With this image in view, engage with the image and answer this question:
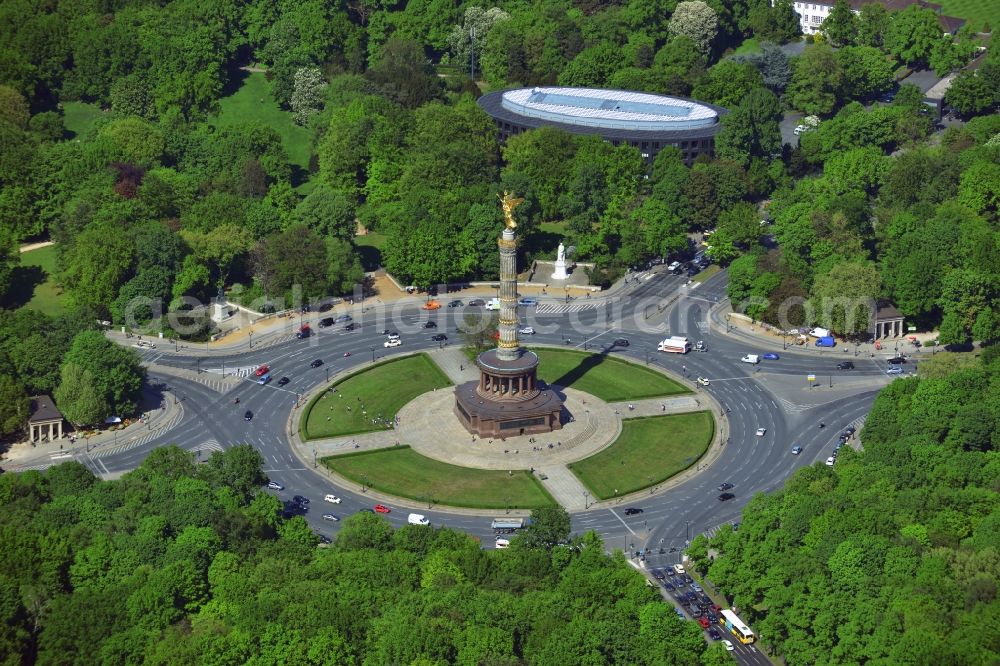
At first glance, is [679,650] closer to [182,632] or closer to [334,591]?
[334,591]

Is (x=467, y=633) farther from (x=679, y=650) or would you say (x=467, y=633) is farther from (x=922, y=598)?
(x=922, y=598)

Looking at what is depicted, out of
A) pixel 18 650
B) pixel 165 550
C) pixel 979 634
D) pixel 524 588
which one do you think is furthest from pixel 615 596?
pixel 18 650

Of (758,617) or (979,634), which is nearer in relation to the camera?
(979,634)

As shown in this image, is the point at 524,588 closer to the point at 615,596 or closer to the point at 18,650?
the point at 615,596

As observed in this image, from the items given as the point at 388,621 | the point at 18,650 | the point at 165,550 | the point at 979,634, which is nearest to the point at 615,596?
the point at 388,621

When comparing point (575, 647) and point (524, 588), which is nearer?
point (575, 647)
